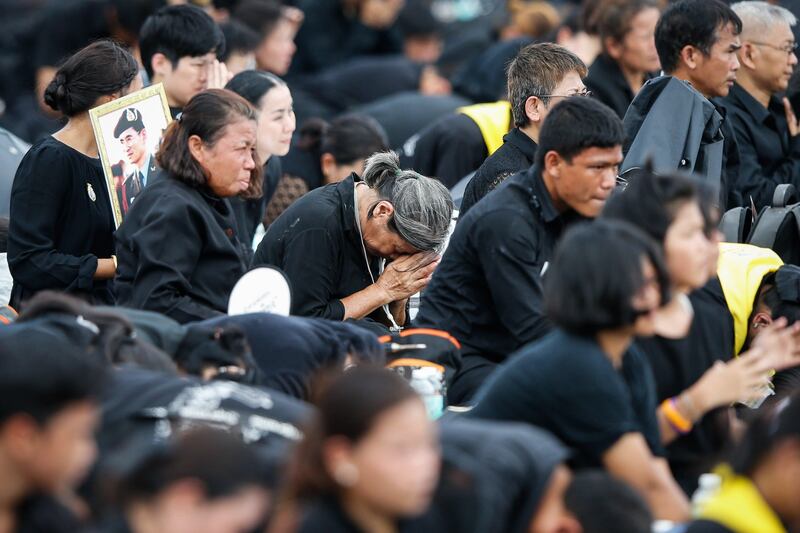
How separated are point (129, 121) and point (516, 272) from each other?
1689 mm

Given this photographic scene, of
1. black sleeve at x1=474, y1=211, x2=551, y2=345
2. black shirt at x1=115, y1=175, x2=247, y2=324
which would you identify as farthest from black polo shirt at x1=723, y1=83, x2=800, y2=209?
black shirt at x1=115, y1=175, x2=247, y2=324

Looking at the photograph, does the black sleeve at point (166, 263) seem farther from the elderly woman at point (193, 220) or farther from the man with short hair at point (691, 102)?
the man with short hair at point (691, 102)

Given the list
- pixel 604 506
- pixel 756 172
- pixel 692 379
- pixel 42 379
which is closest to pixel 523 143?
pixel 756 172

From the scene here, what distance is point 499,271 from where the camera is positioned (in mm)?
4574

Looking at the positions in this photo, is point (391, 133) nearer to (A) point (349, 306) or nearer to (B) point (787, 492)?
(A) point (349, 306)

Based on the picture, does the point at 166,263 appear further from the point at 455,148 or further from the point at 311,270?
the point at 455,148

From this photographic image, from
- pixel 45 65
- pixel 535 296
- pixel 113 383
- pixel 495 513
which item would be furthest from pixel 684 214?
pixel 45 65

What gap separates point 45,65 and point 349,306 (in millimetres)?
5056

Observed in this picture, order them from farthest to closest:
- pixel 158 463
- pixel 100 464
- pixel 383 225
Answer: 1. pixel 383 225
2. pixel 100 464
3. pixel 158 463

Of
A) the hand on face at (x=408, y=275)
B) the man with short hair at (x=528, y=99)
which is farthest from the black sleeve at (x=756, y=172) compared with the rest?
the hand on face at (x=408, y=275)

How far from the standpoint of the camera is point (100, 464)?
3.27 meters

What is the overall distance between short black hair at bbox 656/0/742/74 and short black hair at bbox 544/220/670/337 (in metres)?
2.70

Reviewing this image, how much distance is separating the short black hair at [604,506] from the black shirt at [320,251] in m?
2.10

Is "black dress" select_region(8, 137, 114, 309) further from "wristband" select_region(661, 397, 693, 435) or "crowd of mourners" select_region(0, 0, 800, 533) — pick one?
"wristband" select_region(661, 397, 693, 435)
